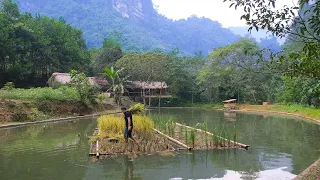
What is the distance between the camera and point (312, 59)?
211 inches

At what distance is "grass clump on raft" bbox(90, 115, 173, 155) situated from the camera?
11.2 m

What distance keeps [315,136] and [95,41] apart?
78.1 meters

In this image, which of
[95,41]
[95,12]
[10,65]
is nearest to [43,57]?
[10,65]

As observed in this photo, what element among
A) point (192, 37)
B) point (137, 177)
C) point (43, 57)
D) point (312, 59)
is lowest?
point (137, 177)

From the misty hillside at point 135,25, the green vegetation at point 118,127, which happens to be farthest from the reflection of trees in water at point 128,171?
the misty hillside at point 135,25

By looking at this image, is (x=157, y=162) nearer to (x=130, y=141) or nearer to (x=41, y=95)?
(x=130, y=141)

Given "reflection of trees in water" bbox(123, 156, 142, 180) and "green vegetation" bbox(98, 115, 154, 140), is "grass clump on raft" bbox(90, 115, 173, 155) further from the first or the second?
"reflection of trees in water" bbox(123, 156, 142, 180)

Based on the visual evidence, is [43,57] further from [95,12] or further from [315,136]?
[95,12]

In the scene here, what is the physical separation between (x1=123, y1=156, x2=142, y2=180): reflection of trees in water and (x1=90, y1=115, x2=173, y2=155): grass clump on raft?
2.30ft

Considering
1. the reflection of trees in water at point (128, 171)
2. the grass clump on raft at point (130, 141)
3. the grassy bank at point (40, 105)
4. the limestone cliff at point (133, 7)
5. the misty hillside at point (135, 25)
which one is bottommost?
the reflection of trees in water at point (128, 171)

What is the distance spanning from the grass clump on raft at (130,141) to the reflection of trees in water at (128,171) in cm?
70

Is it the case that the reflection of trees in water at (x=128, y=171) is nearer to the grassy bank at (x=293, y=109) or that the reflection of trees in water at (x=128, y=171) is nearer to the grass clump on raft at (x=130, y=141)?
the grass clump on raft at (x=130, y=141)

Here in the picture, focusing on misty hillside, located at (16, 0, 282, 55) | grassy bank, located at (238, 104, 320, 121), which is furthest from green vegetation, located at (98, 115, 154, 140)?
misty hillside, located at (16, 0, 282, 55)

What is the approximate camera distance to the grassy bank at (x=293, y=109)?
26175 millimetres
